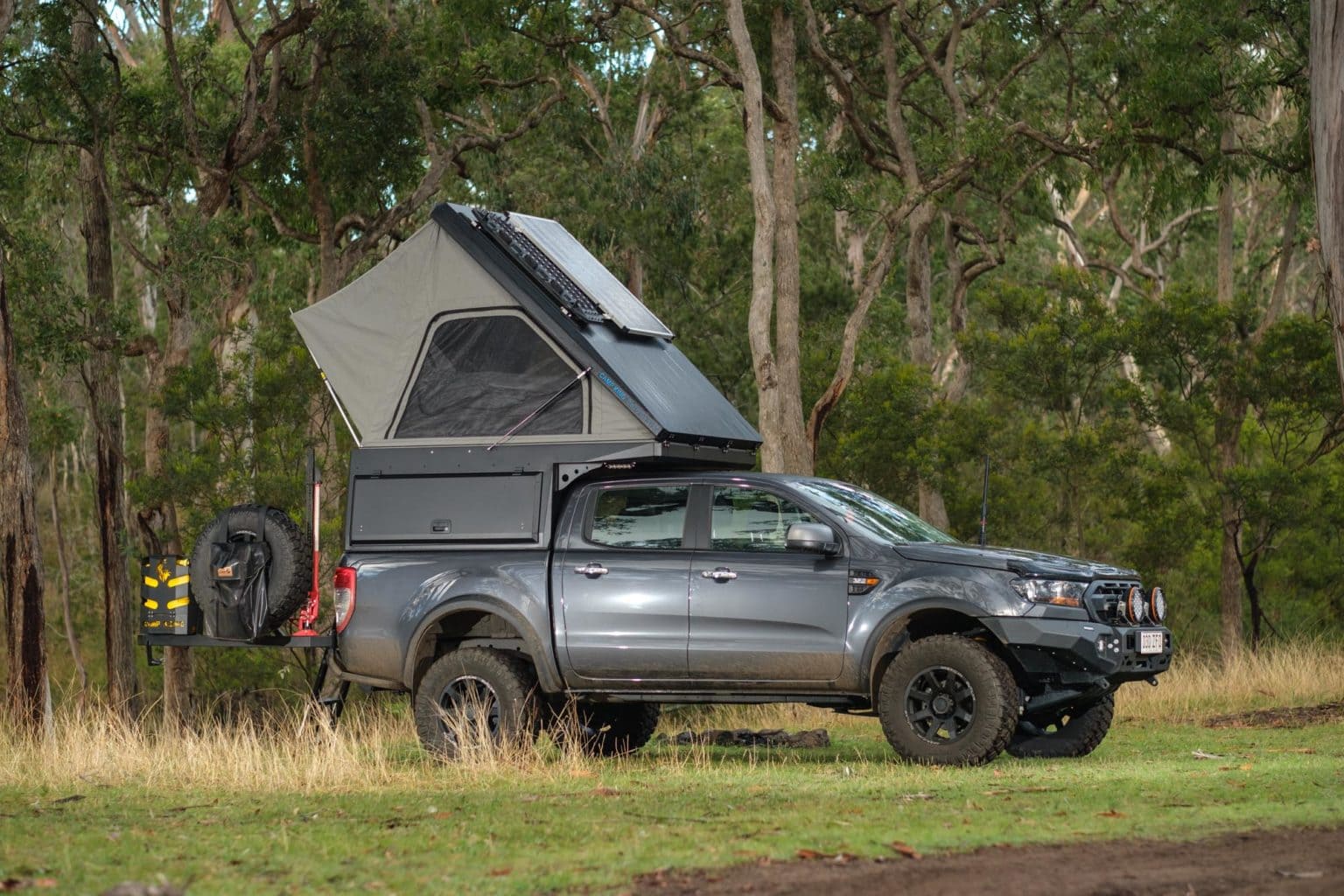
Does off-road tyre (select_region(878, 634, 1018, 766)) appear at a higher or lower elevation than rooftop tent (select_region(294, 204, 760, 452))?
lower

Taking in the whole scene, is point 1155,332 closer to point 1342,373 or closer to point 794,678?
point 1342,373

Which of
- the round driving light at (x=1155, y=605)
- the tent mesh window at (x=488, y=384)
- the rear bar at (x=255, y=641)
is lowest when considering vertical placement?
the rear bar at (x=255, y=641)

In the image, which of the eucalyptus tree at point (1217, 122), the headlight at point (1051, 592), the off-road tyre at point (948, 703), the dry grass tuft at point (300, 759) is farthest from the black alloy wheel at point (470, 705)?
the eucalyptus tree at point (1217, 122)

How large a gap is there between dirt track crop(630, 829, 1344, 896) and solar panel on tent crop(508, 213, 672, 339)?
580cm


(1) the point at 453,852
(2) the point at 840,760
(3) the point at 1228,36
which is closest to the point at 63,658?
(3) the point at 1228,36

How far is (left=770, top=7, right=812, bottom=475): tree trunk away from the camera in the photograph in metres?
20.2

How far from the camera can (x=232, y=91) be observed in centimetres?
2536

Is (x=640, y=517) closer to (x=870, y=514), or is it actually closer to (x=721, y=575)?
(x=721, y=575)

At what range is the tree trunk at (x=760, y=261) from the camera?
19.6m

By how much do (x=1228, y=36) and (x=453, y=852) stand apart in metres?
17.9

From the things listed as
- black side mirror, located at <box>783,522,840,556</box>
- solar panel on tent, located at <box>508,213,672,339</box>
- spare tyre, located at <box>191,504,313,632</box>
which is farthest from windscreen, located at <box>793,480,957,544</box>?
spare tyre, located at <box>191,504,313,632</box>

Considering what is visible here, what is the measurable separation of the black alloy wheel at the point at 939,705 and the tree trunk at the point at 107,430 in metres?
13.9

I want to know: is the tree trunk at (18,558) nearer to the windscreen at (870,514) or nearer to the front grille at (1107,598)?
the windscreen at (870,514)

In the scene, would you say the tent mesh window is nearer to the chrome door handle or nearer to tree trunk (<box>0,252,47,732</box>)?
the chrome door handle
